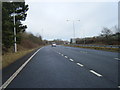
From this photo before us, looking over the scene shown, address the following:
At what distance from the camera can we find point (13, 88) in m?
5.89

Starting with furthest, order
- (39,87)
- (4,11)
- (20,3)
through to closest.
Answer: (20,3)
(4,11)
(39,87)

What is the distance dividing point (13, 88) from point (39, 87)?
89 centimetres

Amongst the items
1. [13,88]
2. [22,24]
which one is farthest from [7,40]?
[13,88]

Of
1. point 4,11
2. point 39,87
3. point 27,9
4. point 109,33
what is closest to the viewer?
point 39,87

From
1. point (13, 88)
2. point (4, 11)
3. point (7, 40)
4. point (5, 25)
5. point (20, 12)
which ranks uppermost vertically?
point (20, 12)

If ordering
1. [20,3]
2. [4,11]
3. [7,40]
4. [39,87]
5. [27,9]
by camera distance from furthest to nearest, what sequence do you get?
[27,9] → [20,3] → [7,40] → [4,11] → [39,87]

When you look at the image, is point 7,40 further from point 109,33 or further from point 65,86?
point 109,33

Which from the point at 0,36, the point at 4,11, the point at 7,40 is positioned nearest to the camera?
the point at 4,11

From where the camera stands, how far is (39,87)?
233 inches

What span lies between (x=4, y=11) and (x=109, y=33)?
294 feet

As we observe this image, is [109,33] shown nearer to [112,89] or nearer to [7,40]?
[7,40]

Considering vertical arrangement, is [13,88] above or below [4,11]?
below

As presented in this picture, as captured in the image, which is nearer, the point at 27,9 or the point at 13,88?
the point at 13,88

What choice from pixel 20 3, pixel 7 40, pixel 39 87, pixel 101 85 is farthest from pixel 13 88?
pixel 20 3
